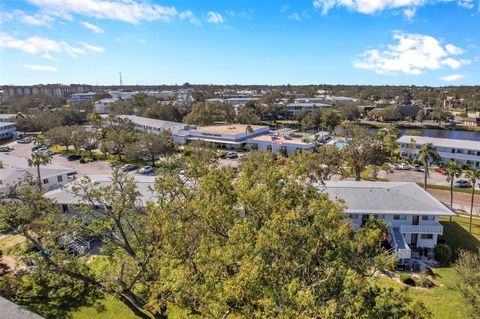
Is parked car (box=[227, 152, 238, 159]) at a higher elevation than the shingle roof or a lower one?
lower

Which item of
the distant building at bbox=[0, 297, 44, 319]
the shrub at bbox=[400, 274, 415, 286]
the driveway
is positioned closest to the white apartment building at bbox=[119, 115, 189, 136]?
the driveway

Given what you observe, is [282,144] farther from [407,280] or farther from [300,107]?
[300,107]

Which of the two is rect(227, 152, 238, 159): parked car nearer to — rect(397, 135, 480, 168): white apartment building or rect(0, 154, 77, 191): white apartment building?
rect(0, 154, 77, 191): white apartment building

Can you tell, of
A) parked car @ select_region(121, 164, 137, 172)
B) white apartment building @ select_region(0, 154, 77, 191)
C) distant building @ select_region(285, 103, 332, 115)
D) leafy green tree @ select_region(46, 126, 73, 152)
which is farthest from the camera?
distant building @ select_region(285, 103, 332, 115)

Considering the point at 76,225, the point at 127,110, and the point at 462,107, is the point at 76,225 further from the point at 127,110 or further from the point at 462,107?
the point at 462,107

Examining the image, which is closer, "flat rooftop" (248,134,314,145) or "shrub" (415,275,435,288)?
"shrub" (415,275,435,288)

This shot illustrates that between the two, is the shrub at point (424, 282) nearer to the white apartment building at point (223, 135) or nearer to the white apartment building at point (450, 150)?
the white apartment building at point (450, 150)

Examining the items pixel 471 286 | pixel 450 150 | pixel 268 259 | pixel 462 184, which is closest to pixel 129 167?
pixel 268 259

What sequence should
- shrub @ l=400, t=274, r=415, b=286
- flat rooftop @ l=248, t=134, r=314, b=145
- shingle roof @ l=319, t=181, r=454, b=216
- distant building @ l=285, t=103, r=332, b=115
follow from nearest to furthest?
shrub @ l=400, t=274, r=415, b=286
shingle roof @ l=319, t=181, r=454, b=216
flat rooftop @ l=248, t=134, r=314, b=145
distant building @ l=285, t=103, r=332, b=115
